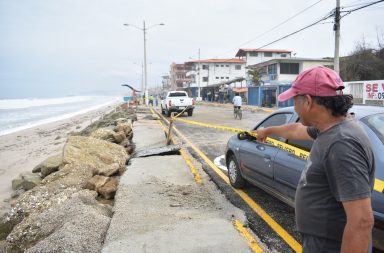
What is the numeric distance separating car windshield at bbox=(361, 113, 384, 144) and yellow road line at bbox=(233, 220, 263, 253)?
1696 mm

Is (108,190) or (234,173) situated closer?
(234,173)

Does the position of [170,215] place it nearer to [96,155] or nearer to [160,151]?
[96,155]

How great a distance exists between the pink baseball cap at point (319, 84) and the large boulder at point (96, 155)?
20.4ft

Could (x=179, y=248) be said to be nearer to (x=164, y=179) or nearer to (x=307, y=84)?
(x=307, y=84)

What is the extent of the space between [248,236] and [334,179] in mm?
2684

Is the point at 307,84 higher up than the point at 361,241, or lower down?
higher up

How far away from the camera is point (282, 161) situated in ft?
15.0

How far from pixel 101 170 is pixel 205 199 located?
9.45 ft

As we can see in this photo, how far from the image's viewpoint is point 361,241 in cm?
167

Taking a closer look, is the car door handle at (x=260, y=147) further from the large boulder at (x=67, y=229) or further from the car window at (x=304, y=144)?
the large boulder at (x=67, y=229)

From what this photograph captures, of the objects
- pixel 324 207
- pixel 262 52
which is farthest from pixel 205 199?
pixel 262 52

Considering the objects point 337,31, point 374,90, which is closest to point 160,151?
point 337,31

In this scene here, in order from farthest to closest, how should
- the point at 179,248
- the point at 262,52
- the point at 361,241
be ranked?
1. the point at 262,52
2. the point at 179,248
3. the point at 361,241

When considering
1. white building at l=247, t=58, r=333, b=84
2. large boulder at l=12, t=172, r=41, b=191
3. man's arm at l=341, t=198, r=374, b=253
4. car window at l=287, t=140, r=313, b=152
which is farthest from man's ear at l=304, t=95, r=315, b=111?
white building at l=247, t=58, r=333, b=84
